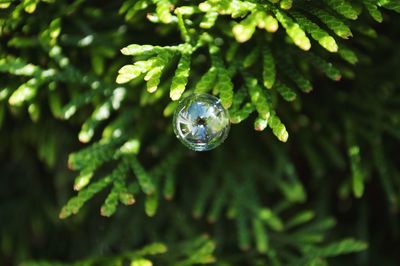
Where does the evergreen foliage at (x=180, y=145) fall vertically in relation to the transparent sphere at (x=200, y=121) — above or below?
below

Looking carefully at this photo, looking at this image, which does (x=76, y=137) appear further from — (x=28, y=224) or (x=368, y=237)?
(x=368, y=237)

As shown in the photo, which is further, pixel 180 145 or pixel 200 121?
pixel 180 145

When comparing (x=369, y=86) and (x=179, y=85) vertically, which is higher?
(x=179, y=85)

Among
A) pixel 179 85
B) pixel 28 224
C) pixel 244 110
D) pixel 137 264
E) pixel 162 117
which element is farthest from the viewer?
pixel 28 224

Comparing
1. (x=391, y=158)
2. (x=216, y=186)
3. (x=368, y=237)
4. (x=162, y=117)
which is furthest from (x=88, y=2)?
(x=368, y=237)

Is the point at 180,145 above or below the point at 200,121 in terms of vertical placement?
below
